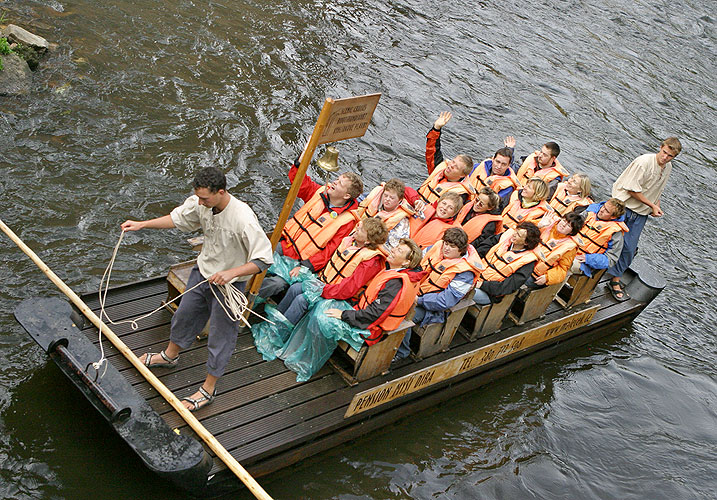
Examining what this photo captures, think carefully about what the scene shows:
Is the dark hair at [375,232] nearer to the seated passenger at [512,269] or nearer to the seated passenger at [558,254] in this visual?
the seated passenger at [512,269]

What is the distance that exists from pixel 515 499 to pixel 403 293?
2.54 m

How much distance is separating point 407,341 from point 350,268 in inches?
39.1

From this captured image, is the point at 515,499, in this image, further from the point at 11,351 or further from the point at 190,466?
the point at 11,351

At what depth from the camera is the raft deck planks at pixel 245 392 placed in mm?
5918

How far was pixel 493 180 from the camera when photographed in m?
9.65

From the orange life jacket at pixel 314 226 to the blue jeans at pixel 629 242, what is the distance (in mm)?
4208

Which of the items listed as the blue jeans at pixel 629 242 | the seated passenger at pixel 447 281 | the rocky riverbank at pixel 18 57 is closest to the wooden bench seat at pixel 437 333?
the seated passenger at pixel 447 281

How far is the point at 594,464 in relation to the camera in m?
7.86

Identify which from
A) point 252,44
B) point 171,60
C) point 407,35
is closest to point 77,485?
point 171,60

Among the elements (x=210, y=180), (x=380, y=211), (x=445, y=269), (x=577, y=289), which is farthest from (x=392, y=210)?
(x=210, y=180)

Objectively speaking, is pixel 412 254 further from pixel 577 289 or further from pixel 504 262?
pixel 577 289

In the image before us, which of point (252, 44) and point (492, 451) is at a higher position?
point (252, 44)

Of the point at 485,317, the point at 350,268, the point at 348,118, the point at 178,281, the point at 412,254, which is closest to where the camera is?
the point at 348,118

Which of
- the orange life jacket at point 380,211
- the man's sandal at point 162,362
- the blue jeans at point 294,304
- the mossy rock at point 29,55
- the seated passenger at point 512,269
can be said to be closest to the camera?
the man's sandal at point 162,362
